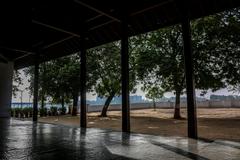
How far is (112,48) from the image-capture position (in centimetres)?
A: 1698

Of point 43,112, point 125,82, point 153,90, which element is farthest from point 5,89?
point 125,82

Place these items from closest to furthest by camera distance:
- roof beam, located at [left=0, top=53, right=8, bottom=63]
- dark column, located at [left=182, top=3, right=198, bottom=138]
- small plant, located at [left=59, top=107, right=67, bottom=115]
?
dark column, located at [left=182, top=3, right=198, bottom=138] → roof beam, located at [left=0, top=53, right=8, bottom=63] → small plant, located at [left=59, top=107, right=67, bottom=115]

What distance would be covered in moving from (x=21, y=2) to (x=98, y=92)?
38.1 ft

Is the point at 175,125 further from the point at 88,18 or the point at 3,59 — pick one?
the point at 3,59

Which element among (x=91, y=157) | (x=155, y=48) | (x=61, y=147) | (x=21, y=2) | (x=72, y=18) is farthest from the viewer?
(x=155, y=48)

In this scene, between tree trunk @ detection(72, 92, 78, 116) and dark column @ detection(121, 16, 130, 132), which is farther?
tree trunk @ detection(72, 92, 78, 116)

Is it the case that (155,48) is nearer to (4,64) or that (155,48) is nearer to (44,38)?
(44,38)

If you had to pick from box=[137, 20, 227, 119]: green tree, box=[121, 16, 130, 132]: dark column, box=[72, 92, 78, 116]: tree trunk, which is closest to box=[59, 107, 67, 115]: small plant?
box=[72, 92, 78, 116]: tree trunk

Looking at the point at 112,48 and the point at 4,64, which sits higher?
the point at 112,48

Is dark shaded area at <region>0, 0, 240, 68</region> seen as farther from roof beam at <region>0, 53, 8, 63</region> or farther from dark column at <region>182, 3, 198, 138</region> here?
roof beam at <region>0, 53, 8, 63</region>

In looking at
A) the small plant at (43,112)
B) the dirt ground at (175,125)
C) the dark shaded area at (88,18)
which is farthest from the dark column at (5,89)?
the dark shaded area at (88,18)

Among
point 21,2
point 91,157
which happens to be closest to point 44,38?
point 21,2

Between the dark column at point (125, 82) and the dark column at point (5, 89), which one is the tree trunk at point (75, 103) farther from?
the dark column at point (125, 82)

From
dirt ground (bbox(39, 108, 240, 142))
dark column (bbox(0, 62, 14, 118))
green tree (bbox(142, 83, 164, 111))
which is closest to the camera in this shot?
dirt ground (bbox(39, 108, 240, 142))
